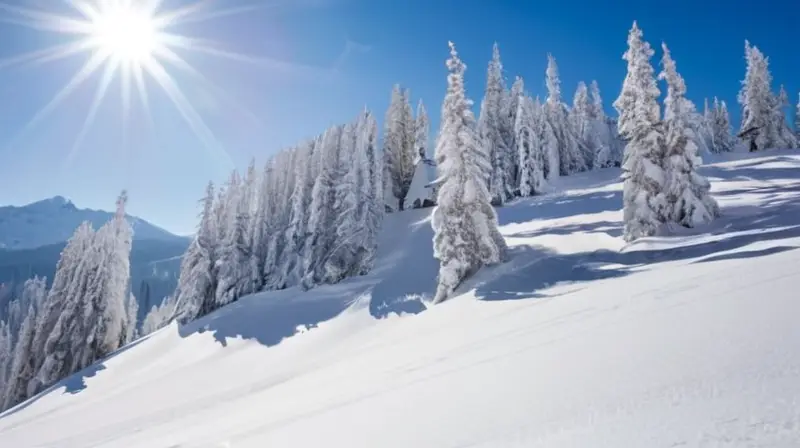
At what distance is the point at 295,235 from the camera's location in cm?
3822

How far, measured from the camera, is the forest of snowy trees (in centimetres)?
2219

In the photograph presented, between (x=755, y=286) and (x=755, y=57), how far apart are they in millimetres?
61684

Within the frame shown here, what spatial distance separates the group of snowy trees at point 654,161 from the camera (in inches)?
840

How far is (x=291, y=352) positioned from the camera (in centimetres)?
1984

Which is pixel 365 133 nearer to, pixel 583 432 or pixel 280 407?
pixel 280 407

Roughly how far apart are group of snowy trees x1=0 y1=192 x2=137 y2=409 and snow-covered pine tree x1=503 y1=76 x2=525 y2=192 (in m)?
39.3

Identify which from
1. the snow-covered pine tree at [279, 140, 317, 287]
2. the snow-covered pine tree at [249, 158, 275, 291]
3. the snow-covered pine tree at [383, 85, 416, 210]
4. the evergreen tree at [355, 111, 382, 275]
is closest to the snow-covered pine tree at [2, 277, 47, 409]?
the snow-covered pine tree at [249, 158, 275, 291]

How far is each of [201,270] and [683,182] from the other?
3469 cm

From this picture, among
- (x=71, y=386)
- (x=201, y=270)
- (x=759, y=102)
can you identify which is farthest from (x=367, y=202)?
(x=759, y=102)

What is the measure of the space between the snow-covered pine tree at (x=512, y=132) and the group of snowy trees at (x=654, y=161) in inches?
1062

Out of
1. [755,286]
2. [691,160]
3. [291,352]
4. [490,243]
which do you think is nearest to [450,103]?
[490,243]

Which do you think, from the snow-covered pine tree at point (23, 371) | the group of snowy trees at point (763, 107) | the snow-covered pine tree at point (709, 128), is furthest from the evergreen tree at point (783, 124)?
the snow-covered pine tree at point (23, 371)

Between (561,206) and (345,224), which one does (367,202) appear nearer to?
(345,224)

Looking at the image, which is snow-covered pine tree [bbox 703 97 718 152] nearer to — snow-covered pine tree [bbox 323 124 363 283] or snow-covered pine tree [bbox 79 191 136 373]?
snow-covered pine tree [bbox 323 124 363 283]
